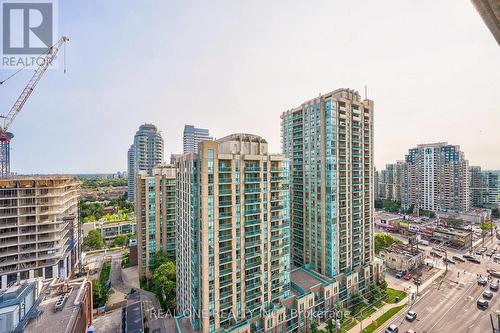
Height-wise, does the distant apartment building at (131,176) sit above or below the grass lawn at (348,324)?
above

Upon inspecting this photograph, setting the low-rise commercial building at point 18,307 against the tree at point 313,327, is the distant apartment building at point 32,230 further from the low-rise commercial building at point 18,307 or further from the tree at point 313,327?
the tree at point 313,327

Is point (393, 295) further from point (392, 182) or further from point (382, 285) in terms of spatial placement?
point (392, 182)

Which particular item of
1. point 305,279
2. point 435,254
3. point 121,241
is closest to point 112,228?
point 121,241

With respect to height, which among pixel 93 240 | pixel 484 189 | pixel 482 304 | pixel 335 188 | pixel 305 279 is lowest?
pixel 482 304

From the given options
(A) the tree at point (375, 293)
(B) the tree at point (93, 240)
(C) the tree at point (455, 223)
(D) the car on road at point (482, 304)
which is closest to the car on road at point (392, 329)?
(A) the tree at point (375, 293)

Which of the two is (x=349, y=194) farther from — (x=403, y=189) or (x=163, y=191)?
(x=403, y=189)

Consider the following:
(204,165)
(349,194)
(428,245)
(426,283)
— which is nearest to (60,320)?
(204,165)
